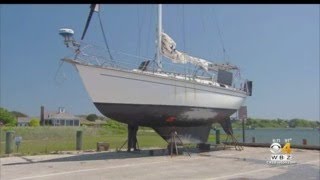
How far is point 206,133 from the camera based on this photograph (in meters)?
25.9

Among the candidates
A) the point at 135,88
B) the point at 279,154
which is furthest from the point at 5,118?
the point at 279,154

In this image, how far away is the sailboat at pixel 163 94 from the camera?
2053cm

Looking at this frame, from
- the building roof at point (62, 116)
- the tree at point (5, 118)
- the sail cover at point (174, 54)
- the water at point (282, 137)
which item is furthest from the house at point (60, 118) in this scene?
the sail cover at point (174, 54)

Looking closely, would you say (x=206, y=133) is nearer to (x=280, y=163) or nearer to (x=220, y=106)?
(x=220, y=106)

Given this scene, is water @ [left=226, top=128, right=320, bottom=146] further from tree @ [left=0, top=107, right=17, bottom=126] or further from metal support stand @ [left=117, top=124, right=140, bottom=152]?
tree @ [left=0, top=107, right=17, bottom=126]

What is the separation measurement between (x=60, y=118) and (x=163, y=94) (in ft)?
340

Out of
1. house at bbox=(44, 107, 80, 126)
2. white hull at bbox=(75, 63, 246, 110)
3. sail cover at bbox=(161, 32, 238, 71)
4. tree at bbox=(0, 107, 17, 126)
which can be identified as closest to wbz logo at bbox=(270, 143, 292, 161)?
white hull at bbox=(75, 63, 246, 110)

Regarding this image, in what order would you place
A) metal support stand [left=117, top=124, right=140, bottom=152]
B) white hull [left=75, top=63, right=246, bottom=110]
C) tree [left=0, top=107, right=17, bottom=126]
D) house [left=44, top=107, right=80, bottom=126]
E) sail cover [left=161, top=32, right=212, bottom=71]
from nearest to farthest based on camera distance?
1. white hull [left=75, top=63, right=246, bottom=110]
2. metal support stand [left=117, top=124, right=140, bottom=152]
3. sail cover [left=161, top=32, right=212, bottom=71]
4. tree [left=0, top=107, right=17, bottom=126]
5. house [left=44, top=107, right=80, bottom=126]

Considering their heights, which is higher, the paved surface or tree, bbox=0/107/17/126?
tree, bbox=0/107/17/126

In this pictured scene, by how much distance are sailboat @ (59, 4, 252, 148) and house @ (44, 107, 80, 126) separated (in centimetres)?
9575

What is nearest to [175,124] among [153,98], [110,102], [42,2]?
[153,98]

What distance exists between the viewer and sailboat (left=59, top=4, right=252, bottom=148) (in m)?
20.5

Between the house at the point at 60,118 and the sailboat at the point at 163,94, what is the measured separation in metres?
95.7

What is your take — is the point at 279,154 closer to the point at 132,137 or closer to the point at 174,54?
the point at 132,137
